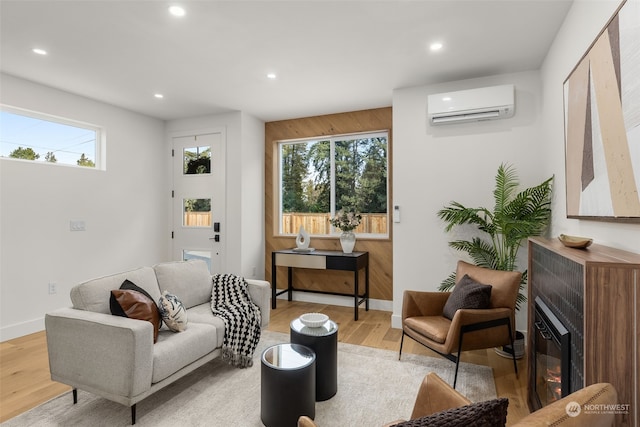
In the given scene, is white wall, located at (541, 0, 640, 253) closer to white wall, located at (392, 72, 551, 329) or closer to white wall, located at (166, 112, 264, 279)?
white wall, located at (392, 72, 551, 329)

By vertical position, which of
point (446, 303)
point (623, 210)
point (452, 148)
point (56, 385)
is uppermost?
point (452, 148)

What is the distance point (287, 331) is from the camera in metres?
3.58

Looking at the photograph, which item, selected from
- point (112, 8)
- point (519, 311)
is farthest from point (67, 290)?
point (519, 311)

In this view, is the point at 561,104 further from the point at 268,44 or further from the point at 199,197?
the point at 199,197

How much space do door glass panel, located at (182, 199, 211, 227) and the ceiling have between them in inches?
62.1

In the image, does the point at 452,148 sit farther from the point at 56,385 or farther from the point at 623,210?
the point at 56,385

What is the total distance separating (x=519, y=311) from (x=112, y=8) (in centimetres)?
426

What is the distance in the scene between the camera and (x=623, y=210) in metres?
1.45

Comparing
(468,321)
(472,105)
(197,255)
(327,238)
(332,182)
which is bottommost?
(468,321)

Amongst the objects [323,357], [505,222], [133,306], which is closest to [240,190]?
[133,306]

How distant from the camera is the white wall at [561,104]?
1607 mm

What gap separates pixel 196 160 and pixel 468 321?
4191mm

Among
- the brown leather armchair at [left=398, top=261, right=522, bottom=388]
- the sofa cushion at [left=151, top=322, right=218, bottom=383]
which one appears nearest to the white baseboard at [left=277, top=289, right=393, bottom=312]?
the brown leather armchair at [left=398, top=261, right=522, bottom=388]

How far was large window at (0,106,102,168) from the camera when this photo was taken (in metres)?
3.41
